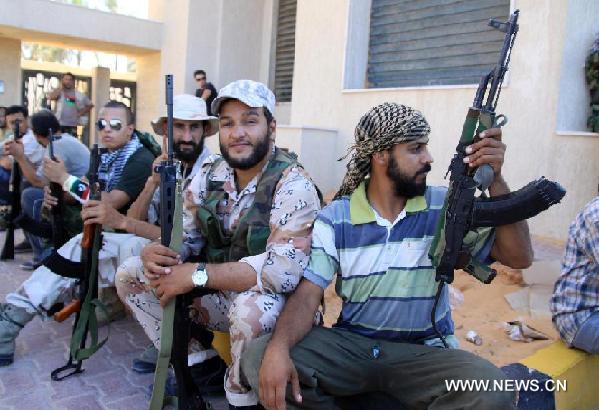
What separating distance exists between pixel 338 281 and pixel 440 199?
0.54m

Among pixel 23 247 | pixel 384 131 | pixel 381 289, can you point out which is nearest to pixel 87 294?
pixel 381 289

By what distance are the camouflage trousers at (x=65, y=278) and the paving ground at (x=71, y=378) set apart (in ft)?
1.05

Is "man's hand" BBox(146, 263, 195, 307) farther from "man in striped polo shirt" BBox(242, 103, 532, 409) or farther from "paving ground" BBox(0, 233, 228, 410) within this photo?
"paving ground" BBox(0, 233, 228, 410)

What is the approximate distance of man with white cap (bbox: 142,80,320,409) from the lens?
2293mm

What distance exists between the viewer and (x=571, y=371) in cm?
258

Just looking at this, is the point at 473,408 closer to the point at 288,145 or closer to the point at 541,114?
the point at 541,114

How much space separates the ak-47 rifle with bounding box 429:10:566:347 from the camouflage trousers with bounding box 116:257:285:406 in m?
0.70

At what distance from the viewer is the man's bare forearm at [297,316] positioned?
2104mm

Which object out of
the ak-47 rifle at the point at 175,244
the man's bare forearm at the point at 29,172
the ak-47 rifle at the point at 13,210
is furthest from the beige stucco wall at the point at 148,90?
the ak-47 rifle at the point at 175,244

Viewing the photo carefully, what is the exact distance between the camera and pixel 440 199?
2352mm

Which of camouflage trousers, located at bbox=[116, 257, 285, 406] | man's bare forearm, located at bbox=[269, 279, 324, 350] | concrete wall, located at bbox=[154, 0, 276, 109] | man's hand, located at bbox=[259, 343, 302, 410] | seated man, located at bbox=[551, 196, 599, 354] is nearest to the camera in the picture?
man's hand, located at bbox=[259, 343, 302, 410]

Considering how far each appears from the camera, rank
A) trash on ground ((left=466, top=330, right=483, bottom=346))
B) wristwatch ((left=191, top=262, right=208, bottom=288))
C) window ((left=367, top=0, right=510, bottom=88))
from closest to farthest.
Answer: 1. wristwatch ((left=191, top=262, right=208, bottom=288))
2. trash on ground ((left=466, top=330, right=483, bottom=346))
3. window ((left=367, top=0, right=510, bottom=88))

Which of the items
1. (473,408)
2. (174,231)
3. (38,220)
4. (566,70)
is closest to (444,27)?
(566,70)

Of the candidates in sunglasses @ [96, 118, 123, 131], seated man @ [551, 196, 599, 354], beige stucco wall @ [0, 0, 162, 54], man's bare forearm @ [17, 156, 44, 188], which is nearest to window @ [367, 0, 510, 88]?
seated man @ [551, 196, 599, 354]
